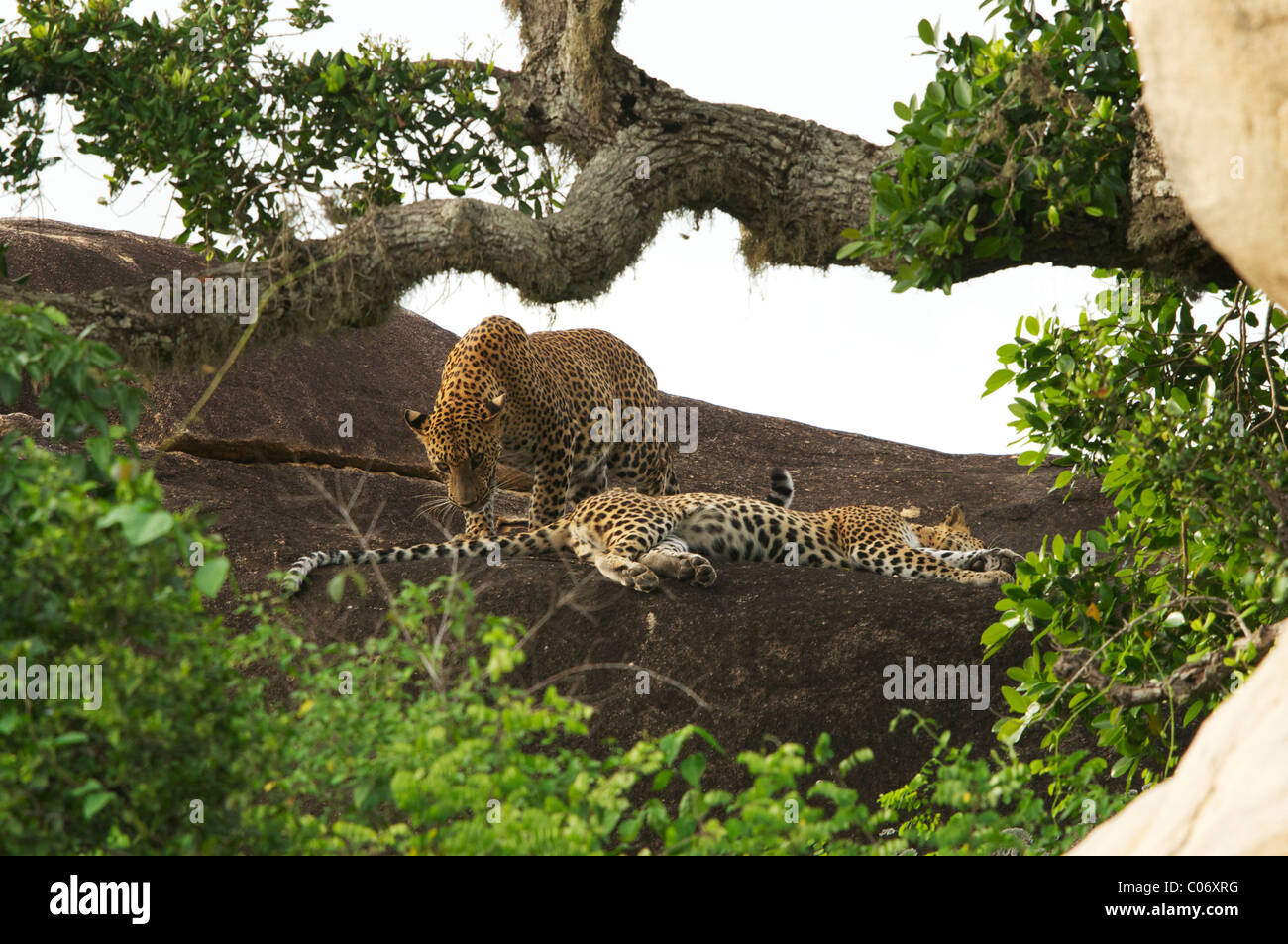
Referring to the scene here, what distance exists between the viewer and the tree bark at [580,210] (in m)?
8.23

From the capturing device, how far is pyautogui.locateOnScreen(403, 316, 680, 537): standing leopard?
10203 mm

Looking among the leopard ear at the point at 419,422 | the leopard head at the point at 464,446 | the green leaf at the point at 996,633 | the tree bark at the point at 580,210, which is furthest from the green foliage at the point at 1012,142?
the leopard ear at the point at 419,422

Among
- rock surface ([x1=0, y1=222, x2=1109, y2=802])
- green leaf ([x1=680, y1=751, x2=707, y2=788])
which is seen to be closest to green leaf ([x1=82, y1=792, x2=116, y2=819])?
rock surface ([x1=0, y1=222, x2=1109, y2=802])

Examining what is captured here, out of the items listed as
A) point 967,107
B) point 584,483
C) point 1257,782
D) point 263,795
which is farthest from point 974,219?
point 584,483

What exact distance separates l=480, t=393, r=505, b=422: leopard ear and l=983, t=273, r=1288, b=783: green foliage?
4.70 m

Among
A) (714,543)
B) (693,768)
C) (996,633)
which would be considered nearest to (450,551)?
(714,543)

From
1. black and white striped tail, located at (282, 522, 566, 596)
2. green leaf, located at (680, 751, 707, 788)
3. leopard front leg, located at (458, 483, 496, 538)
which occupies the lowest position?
green leaf, located at (680, 751, 707, 788)

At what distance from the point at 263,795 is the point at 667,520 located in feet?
19.6

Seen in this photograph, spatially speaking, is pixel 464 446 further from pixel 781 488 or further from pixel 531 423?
pixel 781 488

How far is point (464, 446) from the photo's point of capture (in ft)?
33.1

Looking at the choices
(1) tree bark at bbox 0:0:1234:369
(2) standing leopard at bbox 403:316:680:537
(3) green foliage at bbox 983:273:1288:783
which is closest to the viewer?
(3) green foliage at bbox 983:273:1288:783

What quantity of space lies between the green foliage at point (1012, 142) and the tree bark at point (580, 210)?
7.81ft

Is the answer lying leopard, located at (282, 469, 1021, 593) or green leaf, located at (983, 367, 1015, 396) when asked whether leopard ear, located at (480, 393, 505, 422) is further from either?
green leaf, located at (983, 367, 1015, 396)

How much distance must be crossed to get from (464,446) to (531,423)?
3.56 ft
